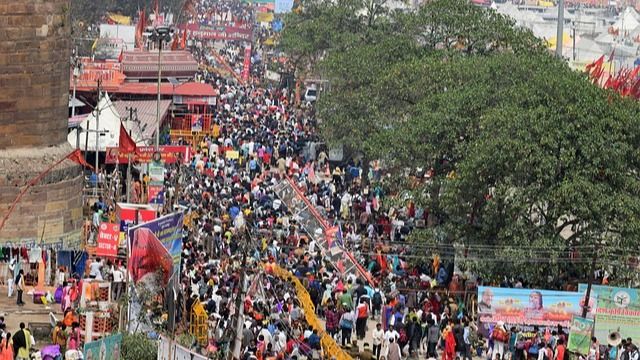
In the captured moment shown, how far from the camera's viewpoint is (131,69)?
67812 millimetres

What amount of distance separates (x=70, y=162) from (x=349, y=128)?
20473 millimetres

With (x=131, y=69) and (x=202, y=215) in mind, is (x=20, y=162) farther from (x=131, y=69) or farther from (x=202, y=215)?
(x=131, y=69)

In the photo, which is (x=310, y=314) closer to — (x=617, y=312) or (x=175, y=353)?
(x=617, y=312)

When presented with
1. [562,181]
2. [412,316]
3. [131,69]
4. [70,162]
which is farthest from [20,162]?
[131,69]

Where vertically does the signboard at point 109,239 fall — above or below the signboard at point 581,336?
above

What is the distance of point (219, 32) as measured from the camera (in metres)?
97.4

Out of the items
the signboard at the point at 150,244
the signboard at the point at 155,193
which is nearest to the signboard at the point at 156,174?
the signboard at the point at 155,193

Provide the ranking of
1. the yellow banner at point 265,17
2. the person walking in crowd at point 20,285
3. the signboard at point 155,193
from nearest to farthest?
the person walking in crowd at point 20,285, the signboard at point 155,193, the yellow banner at point 265,17

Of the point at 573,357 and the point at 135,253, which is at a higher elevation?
the point at 135,253

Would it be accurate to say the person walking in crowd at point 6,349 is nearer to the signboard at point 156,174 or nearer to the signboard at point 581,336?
the signboard at point 581,336

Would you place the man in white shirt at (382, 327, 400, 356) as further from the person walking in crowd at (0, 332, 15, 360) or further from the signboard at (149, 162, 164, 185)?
the signboard at (149, 162, 164, 185)

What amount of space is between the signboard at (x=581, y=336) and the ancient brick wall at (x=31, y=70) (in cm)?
1084

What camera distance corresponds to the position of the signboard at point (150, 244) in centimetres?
2895

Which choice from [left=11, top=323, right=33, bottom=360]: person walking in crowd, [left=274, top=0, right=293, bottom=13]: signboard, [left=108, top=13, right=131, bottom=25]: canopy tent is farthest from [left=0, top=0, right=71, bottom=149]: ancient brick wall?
[left=274, top=0, right=293, bottom=13]: signboard
